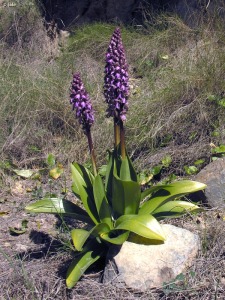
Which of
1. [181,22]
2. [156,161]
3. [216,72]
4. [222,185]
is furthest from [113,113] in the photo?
[181,22]

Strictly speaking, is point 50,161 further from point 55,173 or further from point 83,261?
point 83,261

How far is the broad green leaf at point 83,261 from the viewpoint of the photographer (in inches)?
114

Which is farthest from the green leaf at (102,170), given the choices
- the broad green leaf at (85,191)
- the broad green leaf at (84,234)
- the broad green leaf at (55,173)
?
the broad green leaf at (84,234)

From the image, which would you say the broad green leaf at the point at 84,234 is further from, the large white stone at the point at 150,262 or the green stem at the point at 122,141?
the green stem at the point at 122,141

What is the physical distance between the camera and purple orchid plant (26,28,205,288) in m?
2.84

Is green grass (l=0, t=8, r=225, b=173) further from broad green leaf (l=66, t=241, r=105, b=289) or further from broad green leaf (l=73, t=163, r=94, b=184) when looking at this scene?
broad green leaf (l=66, t=241, r=105, b=289)

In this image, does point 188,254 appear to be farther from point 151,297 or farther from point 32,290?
point 32,290

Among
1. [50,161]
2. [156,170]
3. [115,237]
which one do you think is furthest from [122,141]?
[50,161]

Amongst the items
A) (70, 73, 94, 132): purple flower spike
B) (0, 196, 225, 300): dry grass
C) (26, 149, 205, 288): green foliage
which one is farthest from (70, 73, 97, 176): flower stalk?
(0, 196, 225, 300): dry grass

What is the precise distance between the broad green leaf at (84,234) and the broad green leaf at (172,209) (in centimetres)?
34

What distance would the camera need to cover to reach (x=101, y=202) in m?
3.02

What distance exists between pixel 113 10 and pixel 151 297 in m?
5.27

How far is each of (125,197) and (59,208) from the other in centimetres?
45

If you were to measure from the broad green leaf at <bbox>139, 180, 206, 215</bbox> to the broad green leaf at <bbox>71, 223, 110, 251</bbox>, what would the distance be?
261mm
